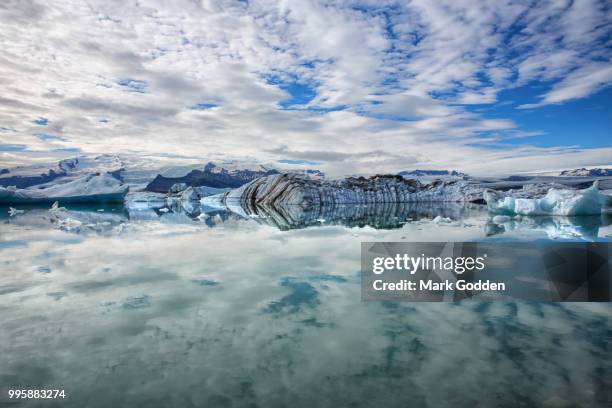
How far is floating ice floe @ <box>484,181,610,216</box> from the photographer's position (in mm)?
12148

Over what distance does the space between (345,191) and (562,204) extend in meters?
13.7

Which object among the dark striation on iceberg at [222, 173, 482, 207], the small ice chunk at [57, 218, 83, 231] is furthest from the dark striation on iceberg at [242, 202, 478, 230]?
the dark striation on iceberg at [222, 173, 482, 207]

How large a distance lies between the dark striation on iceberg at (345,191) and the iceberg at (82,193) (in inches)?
314

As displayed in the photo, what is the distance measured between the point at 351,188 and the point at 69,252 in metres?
21.4

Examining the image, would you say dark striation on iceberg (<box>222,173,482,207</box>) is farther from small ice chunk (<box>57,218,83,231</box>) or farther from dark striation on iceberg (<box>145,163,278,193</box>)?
dark striation on iceberg (<box>145,163,278,193</box>)

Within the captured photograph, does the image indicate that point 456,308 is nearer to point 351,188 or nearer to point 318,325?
point 318,325

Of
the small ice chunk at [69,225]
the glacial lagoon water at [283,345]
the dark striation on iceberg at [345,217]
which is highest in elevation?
the dark striation on iceberg at [345,217]

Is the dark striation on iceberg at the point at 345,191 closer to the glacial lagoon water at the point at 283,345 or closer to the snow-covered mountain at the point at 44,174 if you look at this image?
the glacial lagoon water at the point at 283,345

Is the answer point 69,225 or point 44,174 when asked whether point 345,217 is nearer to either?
point 69,225

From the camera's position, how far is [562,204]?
12664mm

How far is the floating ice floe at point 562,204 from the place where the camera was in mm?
12148

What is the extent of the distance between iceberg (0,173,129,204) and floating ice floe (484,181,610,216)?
24042 mm

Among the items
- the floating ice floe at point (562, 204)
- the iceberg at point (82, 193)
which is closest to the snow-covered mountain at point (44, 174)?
the iceberg at point (82, 193)

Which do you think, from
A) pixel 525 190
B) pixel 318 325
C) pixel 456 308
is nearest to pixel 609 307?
pixel 456 308
